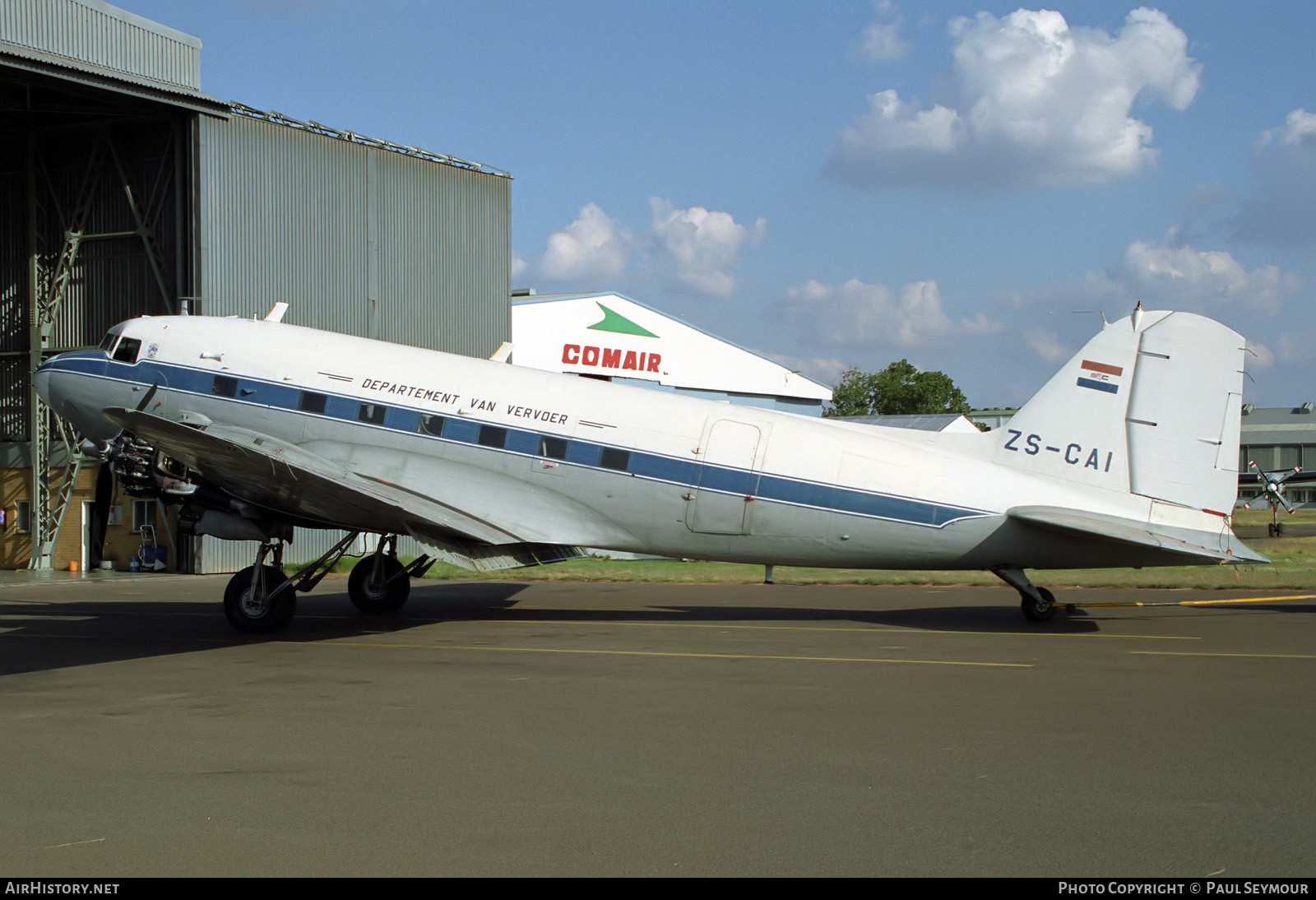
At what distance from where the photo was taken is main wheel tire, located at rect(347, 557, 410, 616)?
18.3 meters

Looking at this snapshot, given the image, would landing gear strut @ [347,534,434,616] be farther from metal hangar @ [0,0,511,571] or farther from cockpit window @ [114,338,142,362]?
metal hangar @ [0,0,511,571]

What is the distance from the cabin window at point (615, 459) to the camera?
52.1 ft

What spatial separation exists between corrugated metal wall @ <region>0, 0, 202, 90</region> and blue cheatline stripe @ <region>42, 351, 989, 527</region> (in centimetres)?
1705

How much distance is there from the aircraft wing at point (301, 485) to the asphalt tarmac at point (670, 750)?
1.59m

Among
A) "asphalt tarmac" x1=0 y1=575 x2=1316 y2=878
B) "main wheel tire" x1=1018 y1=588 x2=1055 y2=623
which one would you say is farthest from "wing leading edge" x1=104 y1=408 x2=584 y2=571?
"main wheel tire" x1=1018 y1=588 x2=1055 y2=623

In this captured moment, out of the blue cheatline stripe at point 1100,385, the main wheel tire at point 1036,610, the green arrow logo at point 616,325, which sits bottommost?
the main wheel tire at point 1036,610

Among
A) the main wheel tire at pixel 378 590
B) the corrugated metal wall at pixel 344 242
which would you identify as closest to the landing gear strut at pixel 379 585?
the main wheel tire at pixel 378 590

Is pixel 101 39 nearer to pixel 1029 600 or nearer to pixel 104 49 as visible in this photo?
pixel 104 49

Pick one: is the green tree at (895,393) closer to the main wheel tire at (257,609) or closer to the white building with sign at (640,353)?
the white building with sign at (640,353)

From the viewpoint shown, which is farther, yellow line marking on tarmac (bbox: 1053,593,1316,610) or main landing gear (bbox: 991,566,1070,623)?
yellow line marking on tarmac (bbox: 1053,593,1316,610)

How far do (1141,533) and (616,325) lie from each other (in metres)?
38.8

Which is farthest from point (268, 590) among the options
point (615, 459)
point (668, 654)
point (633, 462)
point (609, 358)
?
point (609, 358)

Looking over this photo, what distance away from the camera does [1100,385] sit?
49.3ft

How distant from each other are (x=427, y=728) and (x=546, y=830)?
3.13 m
